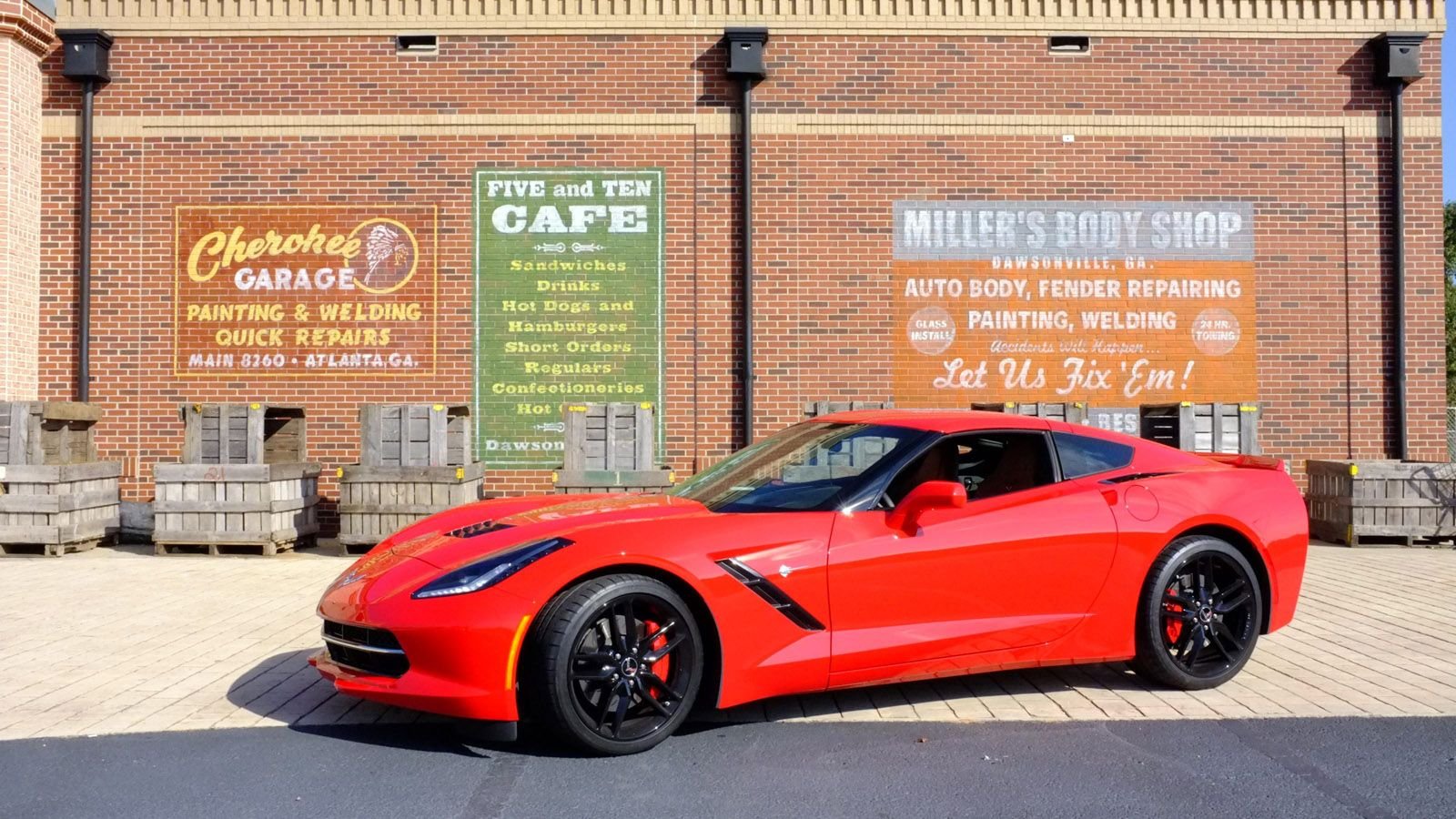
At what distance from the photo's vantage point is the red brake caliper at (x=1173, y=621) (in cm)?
476

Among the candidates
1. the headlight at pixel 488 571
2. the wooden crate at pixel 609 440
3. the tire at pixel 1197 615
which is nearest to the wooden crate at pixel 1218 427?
the wooden crate at pixel 609 440

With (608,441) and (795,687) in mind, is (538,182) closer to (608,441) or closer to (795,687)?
(608,441)

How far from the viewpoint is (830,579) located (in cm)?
410

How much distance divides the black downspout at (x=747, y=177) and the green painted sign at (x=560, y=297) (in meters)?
0.87

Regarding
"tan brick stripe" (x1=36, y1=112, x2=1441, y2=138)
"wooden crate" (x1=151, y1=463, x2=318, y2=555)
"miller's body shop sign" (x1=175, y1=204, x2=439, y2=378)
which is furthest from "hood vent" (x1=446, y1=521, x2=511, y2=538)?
"tan brick stripe" (x1=36, y1=112, x2=1441, y2=138)

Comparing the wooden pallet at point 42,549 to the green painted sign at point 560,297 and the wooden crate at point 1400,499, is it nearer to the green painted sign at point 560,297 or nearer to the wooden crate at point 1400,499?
the green painted sign at point 560,297

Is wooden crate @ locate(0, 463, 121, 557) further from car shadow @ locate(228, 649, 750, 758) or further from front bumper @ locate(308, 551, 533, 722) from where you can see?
front bumper @ locate(308, 551, 533, 722)

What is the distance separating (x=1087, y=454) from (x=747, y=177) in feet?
22.4

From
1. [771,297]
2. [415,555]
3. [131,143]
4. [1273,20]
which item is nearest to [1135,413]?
[771,297]

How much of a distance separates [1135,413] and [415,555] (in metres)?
8.42

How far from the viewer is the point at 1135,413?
10.8m

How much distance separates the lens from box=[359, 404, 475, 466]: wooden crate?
935 cm

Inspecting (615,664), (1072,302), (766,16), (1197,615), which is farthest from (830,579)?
(766,16)

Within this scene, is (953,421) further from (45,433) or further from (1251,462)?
(45,433)
